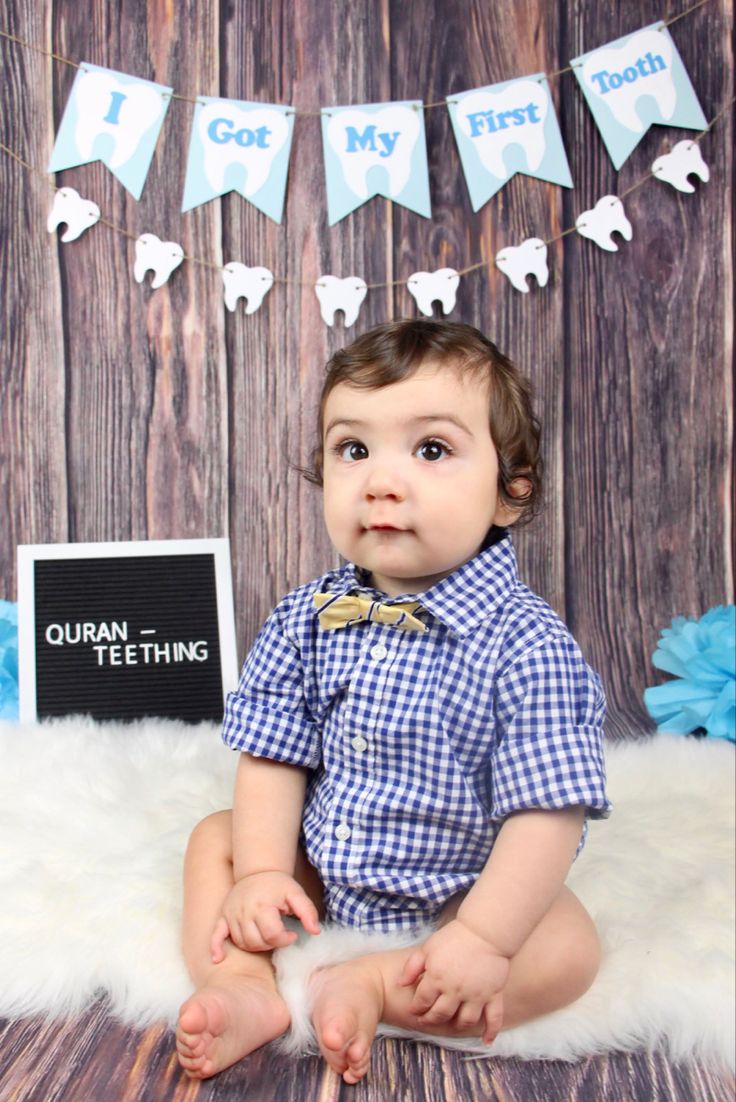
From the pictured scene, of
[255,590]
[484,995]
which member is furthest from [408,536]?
[255,590]

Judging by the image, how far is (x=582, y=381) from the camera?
6.14 feet

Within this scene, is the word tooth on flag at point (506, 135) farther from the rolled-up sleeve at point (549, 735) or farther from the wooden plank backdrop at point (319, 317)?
the rolled-up sleeve at point (549, 735)

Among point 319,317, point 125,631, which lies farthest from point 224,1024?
point 319,317

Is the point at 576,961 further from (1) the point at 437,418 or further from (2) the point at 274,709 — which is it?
(1) the point at 437,418

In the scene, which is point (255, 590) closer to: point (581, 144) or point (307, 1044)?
point (581, 144)

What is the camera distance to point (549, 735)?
0.93 m

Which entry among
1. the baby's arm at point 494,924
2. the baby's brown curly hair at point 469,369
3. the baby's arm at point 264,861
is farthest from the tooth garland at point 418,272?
the baby's arm at point 494,924

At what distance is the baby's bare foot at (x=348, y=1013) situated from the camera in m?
0.78

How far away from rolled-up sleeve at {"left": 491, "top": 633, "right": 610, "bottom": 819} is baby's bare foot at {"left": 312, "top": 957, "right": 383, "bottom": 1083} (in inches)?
7.1

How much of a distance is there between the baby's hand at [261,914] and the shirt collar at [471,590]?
10.9 inches

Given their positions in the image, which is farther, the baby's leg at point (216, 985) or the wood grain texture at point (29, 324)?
the wood grain texture at point (29, 324)

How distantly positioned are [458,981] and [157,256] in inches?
55.4

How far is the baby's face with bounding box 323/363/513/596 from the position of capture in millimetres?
988

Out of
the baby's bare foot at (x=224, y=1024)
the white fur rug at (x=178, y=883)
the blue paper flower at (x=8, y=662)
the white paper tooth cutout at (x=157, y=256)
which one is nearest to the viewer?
the baby's bare foot at (x=224, y=1024)
